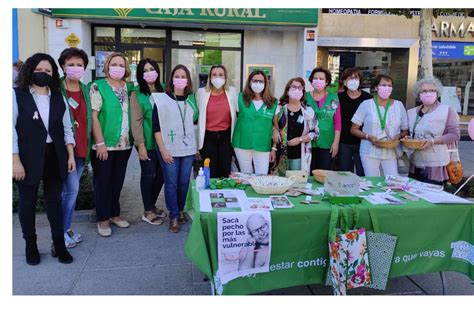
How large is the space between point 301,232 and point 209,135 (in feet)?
6.13

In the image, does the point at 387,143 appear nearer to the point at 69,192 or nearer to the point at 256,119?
the point at 256,119

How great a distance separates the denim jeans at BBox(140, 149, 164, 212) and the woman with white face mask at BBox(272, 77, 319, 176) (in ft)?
4.44

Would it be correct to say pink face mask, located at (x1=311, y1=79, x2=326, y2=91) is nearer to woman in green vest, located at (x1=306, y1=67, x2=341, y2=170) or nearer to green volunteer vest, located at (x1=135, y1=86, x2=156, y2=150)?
woman in green vest, located at (x1=306, y1=67, x2=341, y2=170)

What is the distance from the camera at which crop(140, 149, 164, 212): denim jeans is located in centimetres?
457

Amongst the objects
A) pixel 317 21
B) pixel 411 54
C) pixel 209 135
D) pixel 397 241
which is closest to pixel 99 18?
pixel 317 21

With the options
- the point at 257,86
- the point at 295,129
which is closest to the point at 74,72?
the point at 257,86

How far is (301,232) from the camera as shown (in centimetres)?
279

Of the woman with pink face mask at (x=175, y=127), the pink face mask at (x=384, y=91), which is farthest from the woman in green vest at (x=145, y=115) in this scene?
the pink face mask at (x=384, y=91)

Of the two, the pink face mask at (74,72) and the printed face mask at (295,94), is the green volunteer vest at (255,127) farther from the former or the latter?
A: the pink face mask at (74,72)

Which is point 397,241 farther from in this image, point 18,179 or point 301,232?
point 18,179

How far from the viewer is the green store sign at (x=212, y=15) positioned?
9.08m

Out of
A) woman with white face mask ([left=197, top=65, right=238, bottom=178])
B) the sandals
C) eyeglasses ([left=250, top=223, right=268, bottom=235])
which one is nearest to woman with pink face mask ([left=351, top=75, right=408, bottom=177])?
woman with white face mask ([left=197, top=65, right=238, bottom=178])

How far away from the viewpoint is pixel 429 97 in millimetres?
4090

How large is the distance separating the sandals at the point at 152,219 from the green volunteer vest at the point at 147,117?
2.77 ft
